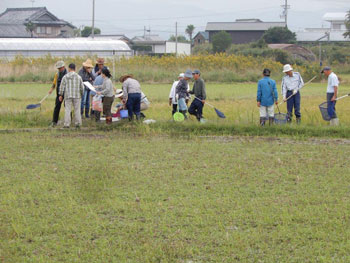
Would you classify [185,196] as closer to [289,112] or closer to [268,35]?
[289,112]

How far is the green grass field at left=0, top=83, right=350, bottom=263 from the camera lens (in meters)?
5.32

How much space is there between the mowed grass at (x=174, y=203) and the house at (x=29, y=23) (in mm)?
51733

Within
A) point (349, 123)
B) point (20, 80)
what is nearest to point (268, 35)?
point (20, 80)

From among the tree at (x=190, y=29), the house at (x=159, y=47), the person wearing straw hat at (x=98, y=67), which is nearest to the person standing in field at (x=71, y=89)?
the person wearing straw hat at (x=98, y=67)

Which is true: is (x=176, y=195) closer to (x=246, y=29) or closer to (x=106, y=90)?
(x=106, y=90)

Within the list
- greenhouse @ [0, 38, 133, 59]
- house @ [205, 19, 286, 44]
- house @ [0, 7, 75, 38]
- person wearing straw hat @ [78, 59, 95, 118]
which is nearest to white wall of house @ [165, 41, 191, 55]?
house @ [205, 19, 286, 44]

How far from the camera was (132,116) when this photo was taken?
43.7 feet

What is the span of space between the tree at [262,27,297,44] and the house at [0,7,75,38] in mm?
23364

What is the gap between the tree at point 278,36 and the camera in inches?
2452

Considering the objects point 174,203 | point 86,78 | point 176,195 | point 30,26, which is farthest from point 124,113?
point 30,26

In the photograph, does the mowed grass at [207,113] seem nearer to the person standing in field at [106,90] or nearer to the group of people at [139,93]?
the group of people at [139,93]

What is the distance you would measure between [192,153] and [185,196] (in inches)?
122

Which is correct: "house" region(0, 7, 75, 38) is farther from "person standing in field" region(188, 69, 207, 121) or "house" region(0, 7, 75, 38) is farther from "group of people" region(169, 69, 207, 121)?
"person standing in field" region(188, 69, 207, 121)

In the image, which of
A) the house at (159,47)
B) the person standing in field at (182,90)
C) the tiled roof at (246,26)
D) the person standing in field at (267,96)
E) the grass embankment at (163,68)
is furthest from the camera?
the tiled roof at (246,26)
